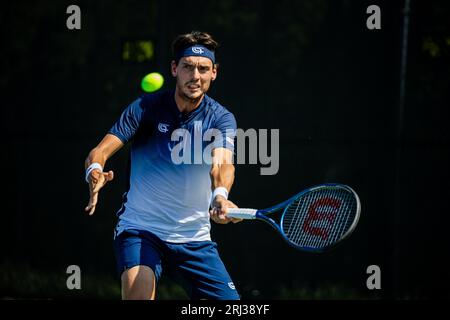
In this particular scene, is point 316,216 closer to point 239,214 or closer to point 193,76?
point 239,214

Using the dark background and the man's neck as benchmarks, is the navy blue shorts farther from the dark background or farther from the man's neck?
the dark background

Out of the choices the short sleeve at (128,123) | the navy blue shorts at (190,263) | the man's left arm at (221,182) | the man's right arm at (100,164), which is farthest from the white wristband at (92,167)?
the man's left arm at (221,182)

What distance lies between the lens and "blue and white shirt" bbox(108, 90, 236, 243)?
15.6 feet

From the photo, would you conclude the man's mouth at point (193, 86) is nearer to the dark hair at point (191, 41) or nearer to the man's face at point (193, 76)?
the man's face at point (193, 76)

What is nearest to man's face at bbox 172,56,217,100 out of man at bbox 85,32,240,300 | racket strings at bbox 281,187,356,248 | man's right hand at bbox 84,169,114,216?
man at bbox 85,32,240,300

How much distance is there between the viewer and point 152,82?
285 inches

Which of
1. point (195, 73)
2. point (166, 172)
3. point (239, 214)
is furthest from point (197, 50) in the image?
point (239, 214)

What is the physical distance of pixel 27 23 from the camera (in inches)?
299

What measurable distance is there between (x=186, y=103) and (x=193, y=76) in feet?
0.60

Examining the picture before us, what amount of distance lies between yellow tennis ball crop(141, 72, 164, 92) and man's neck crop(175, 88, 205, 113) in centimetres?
234

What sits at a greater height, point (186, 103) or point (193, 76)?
point (193, 76)

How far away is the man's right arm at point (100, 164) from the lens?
14.0 ft
